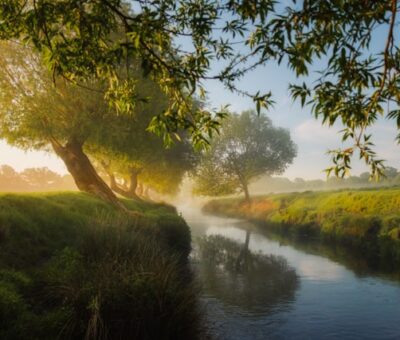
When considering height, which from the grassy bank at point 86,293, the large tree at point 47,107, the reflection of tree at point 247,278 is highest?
the large tree at point 47,107

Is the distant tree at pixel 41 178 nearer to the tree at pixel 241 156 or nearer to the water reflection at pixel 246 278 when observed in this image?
the tree at pixel 241 156

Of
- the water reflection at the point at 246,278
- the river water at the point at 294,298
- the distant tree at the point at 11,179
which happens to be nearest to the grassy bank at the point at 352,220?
the river water at the point at 294,298

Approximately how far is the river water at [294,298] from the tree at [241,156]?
1408 inches

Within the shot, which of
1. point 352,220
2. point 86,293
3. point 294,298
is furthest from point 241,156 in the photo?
point 86,293

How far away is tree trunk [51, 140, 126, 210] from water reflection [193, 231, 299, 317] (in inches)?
312

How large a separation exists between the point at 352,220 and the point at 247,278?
41.0 ft

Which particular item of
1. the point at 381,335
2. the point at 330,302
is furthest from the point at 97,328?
the point at 330,302

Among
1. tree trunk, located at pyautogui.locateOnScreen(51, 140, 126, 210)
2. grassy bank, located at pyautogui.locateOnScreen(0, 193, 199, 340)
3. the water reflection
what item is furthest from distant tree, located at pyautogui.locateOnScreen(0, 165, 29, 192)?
grassy bank, located at pyautogui.locateOnScreen(0, 193, 199, 340)

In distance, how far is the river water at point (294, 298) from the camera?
375 inches

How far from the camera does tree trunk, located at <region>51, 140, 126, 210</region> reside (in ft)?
79.4

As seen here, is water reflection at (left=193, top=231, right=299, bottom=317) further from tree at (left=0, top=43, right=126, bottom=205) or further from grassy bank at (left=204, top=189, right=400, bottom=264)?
tree at (left=0, top=43, right=126, bottom=205)

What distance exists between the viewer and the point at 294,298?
12445 mm

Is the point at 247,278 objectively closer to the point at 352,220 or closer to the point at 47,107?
the point at 352,220

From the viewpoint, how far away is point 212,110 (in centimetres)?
541
